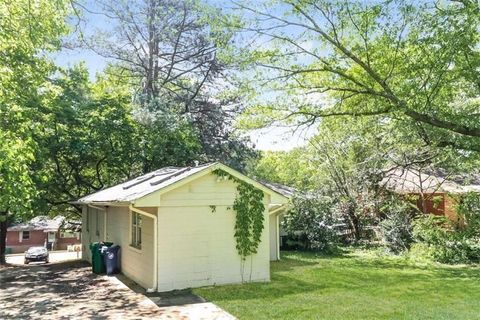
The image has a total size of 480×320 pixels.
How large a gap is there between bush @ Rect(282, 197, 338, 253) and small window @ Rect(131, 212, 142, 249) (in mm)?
8635

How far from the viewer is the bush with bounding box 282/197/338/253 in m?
18.7

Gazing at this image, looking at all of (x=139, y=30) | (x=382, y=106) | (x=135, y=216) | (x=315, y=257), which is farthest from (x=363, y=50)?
(x=139, y=30)

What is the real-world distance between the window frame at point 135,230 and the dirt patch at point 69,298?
1.22m

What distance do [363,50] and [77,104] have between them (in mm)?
15097

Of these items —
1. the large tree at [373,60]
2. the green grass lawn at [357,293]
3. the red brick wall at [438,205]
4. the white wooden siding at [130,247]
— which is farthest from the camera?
the red brick wall at [438,205]

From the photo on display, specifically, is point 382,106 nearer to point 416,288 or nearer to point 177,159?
point 416,288

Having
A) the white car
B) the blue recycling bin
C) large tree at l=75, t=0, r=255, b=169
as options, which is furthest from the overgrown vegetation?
the white car

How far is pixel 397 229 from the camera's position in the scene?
17594 millimetres

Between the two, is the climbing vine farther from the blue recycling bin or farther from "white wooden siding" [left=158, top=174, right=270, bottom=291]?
the blue recycling bin

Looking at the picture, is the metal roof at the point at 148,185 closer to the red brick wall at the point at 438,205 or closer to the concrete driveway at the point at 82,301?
the concrete driveway at the point at 82,301

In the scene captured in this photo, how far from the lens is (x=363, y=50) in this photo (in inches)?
382

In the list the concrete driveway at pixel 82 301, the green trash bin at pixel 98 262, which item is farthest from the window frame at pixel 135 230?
the green trash bin at pixel 98 262

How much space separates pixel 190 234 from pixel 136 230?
8.09 ft

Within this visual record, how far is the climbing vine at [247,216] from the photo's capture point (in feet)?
38.1
